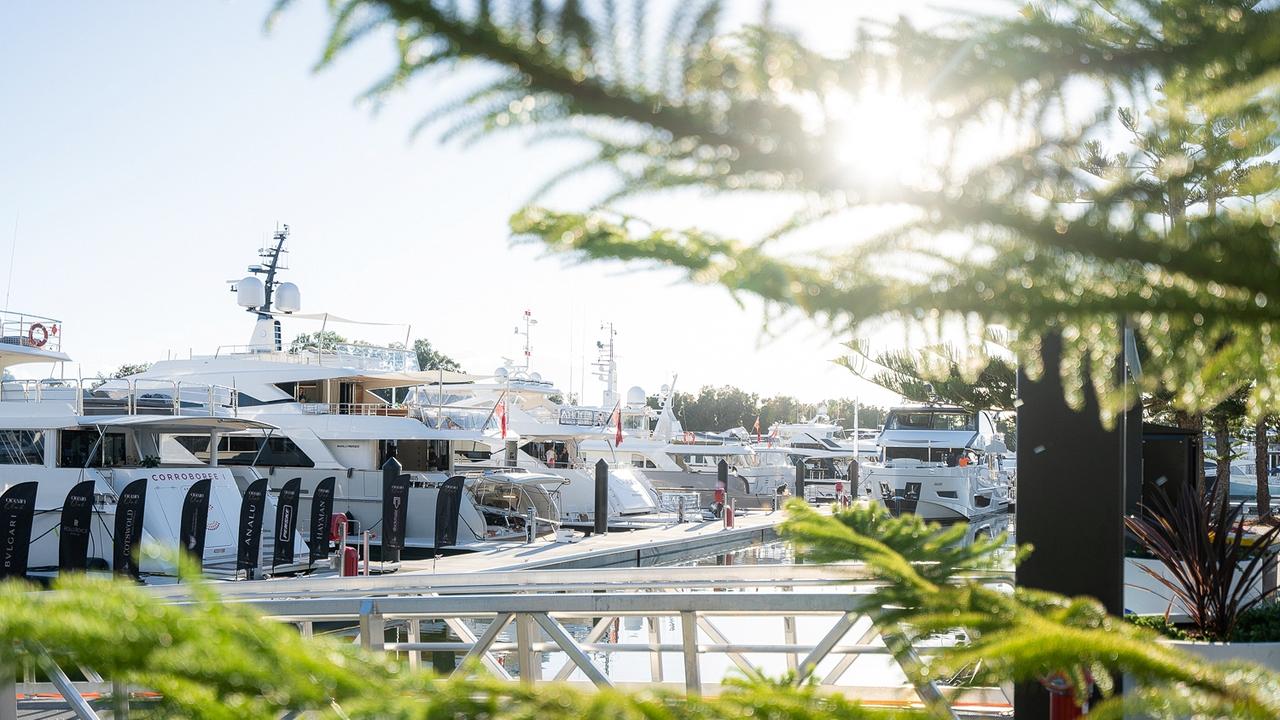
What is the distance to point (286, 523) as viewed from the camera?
67.4 ft

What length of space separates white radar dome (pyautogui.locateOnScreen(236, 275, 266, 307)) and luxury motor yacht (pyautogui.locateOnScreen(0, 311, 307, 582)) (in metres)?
13.1

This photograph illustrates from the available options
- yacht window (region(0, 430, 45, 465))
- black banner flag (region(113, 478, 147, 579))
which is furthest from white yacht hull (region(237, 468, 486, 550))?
black banner flag (region(113, 478, 147, 579))

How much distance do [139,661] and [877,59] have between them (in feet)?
3.04

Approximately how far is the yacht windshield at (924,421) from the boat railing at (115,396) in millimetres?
20163

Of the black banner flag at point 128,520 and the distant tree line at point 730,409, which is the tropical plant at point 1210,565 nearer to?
the black banner flag at point 128,520

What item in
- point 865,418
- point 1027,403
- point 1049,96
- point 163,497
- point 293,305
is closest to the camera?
point 1049,96

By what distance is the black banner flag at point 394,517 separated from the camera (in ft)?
71.8

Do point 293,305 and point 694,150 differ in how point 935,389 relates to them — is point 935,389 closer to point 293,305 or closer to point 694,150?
point 694,150

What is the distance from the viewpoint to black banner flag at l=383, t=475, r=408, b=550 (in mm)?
21891

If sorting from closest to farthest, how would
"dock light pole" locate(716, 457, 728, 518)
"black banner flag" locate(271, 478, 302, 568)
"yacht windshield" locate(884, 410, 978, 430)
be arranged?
"black banner flag" locate(271, 478, 302, 568), "dock light pole" locate(716, 457, 728, 518), "yacht windshield" locate(884, 410, 978, 430)

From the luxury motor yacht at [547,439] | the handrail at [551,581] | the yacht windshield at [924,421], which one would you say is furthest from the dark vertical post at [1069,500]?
the yacht windshield at [924,421]

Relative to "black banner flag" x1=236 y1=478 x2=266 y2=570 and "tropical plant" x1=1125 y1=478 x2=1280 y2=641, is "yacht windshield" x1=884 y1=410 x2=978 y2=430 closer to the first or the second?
"black banner flag" x1=236 y1=478 x2=266 y2=570

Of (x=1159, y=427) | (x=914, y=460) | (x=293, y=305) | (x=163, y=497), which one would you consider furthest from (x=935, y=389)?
(x=293, y=305)

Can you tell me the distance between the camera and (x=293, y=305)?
1497 inches
